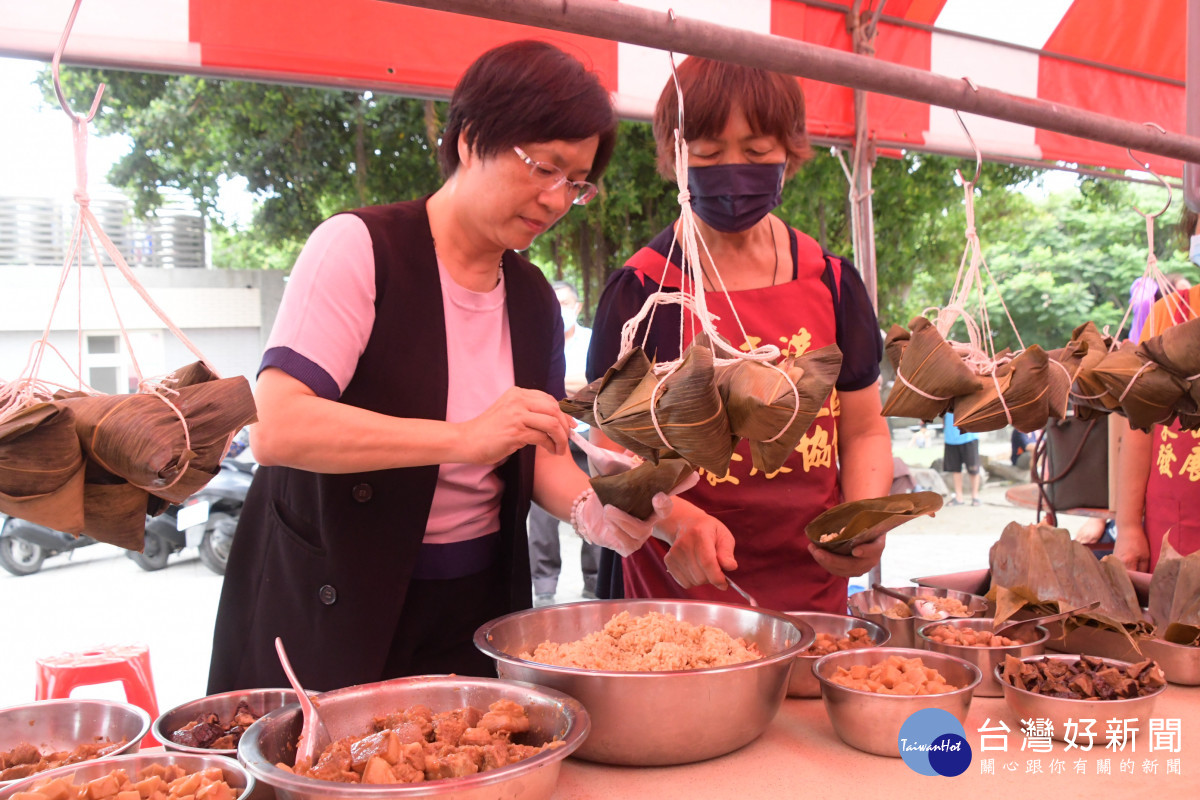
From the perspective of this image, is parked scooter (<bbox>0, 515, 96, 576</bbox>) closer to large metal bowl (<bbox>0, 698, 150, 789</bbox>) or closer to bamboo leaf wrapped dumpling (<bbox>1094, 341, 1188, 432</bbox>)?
large metal bowl (<bbox>0, 698, 150, 789</bbox>)

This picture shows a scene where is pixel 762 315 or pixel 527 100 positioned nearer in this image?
pixel 527 100

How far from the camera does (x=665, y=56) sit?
114 inches

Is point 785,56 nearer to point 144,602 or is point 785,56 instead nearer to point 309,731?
point 309,731

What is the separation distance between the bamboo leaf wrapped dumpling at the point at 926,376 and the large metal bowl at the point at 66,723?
1.35m

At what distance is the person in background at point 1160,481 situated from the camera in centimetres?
237

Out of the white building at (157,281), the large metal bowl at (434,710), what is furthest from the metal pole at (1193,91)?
the white building at (157,281)

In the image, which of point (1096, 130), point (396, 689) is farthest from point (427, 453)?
point (1096, 130)

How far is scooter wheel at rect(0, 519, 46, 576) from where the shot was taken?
5949mm

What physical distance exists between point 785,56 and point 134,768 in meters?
1.25

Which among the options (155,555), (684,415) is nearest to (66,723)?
→ (684,415)

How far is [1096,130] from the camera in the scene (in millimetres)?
1712

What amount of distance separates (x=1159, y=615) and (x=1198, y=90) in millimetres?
1213

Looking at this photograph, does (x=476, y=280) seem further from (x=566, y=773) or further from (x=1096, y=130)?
(x=1096, y=130)
